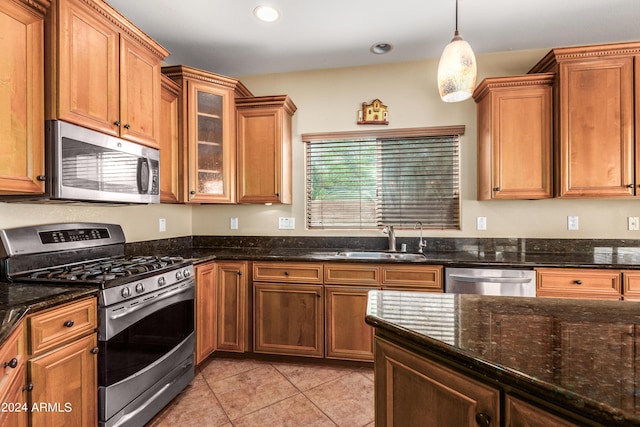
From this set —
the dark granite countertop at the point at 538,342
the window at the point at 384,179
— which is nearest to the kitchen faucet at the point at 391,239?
the window at the point at 384,179

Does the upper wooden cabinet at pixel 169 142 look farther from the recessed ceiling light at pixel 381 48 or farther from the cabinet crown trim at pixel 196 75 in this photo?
the recessed ceiling light at pixel 381 48

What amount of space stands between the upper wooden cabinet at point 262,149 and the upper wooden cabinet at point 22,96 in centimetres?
153

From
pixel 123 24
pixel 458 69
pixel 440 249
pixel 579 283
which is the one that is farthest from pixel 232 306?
pixel 579 283

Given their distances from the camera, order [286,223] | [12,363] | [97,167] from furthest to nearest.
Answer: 1. [286,223]
2. [97,167]
3. [12,363]

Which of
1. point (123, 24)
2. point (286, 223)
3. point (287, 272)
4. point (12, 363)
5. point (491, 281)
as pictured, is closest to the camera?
point (12, 363)

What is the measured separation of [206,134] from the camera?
2.86m

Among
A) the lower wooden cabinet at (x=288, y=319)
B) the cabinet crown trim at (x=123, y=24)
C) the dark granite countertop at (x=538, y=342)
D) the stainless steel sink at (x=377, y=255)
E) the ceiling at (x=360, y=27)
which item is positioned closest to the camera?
the dark granite countertop at (x=538, y=342)

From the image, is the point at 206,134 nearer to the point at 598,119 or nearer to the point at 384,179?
the point at 384,179

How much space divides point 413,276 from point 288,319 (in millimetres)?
1047

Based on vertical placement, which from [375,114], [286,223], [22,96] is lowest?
[286,223]

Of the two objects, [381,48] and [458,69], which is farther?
[381,48]

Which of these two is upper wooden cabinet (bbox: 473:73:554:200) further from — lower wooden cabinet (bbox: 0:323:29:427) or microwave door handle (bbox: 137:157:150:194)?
lower wooden cabinet (bbox: 0:323:29:427)

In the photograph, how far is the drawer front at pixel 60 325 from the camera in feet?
4.34

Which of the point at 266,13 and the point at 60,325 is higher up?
the point at 266,13
